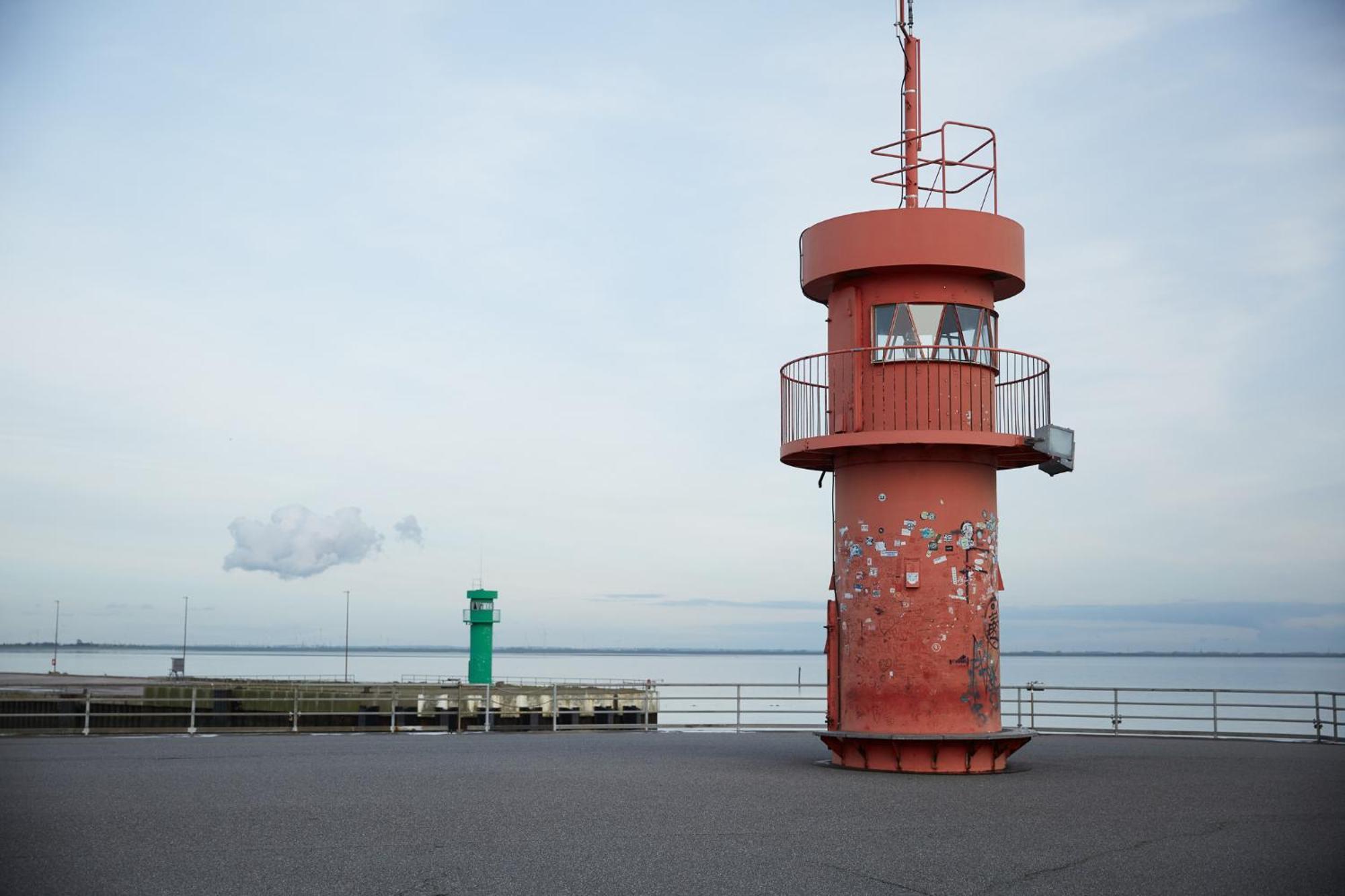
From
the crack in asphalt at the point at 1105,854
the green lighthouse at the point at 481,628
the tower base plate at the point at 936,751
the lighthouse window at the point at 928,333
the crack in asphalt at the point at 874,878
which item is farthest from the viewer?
the green lighthouse at the point at 481,628

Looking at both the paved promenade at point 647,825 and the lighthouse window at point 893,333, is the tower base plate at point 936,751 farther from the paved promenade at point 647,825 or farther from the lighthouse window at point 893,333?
the lighthouse window at point 893,333

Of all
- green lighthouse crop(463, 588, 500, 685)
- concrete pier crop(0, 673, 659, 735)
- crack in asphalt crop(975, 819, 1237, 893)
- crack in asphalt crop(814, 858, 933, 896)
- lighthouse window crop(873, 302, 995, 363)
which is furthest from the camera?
green lighthouse crop(463, 588, 500, 685)

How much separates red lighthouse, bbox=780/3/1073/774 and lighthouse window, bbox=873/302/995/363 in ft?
0.07

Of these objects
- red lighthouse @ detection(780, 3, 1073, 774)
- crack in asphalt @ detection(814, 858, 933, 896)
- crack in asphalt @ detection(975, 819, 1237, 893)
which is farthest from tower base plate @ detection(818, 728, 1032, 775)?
crack in asphalt @ detection(814, 858, 933, 896)

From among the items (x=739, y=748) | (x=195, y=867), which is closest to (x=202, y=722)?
(x=739, y=748)

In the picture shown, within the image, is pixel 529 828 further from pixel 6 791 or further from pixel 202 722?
pixel 202 722

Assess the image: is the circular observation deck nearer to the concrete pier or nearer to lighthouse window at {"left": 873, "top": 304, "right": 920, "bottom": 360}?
lighthouse window at {"left": 873, "top": 304, "right": 920, "bottom": 360}

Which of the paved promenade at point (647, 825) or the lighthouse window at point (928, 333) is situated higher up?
the lighthouse window at point (928, 333)

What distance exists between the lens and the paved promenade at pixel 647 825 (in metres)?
9.23

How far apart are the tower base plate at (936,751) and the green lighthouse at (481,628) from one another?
29691 mm

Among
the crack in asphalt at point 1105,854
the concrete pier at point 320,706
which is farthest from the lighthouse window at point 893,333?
the concrete pier at point 320,706

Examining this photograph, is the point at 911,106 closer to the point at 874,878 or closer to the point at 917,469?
the point at 917,469

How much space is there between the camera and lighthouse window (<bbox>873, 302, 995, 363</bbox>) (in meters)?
17.6

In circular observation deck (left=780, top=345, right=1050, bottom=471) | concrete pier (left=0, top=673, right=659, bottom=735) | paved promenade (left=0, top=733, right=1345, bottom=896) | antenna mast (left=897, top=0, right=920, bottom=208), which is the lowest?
concrete pier (left=0, top=673, right=659, bottom=735)
